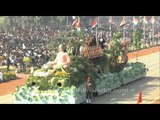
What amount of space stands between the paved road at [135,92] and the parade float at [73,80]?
0.49 metres

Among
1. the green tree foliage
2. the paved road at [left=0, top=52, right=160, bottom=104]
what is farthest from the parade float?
the green tree foliage

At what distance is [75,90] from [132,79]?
275 inches

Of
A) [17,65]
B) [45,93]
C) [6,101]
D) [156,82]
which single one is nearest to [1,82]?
[17,65]

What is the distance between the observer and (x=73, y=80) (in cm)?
2244

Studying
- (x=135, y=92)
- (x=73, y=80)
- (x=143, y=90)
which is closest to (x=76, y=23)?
(x=73, y=80)

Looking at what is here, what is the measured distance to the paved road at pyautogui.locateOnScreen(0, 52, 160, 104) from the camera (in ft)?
76.9

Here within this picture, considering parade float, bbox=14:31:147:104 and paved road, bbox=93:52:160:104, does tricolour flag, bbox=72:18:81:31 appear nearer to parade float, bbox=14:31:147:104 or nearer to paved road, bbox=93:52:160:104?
parade float, bbox=14:31:147:104

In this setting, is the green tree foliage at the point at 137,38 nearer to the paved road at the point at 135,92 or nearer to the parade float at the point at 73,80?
the paved road at the point at 135,92

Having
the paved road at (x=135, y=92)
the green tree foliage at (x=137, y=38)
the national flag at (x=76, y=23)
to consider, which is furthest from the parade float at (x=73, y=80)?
the green tree foliage at (x=137, y=38)

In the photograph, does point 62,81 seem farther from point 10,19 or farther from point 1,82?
point 1,82

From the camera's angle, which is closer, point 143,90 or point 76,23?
point 76,23

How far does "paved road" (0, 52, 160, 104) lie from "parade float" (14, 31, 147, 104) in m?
0.49

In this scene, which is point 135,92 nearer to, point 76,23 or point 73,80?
point 73,80

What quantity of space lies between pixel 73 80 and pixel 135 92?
3994mm
